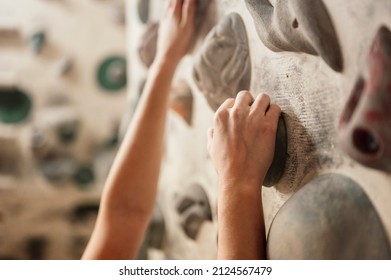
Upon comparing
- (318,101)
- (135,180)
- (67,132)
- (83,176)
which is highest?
(318,101)

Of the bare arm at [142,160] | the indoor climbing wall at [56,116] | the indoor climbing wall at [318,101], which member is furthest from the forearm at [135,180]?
the indoor climbing wall at [56,116]

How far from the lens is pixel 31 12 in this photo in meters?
2.03

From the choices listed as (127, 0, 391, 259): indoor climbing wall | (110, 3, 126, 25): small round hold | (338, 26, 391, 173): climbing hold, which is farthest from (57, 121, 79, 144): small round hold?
(338, 26, 391, 173): climbing hold

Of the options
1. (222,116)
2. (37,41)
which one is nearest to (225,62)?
(222,116)

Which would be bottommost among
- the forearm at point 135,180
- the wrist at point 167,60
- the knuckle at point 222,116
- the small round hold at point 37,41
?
the forearm at point 135,180

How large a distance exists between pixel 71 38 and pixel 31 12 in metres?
0.20

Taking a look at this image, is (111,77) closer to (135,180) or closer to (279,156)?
(135,180)

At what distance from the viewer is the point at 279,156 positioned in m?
0.66

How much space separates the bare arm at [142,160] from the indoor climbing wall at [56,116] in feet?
3.11

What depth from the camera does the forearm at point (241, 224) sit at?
0.60 m

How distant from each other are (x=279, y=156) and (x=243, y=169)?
7cm

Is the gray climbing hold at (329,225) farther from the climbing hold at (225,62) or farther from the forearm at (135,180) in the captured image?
the forearm at (135,180)
